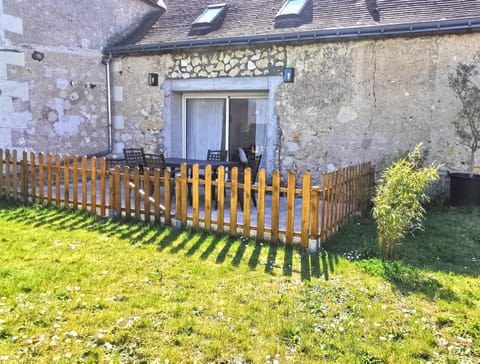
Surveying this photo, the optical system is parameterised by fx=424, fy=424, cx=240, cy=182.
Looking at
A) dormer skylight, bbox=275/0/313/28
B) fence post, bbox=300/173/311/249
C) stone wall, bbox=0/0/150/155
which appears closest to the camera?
fence post, bbox=300/173/311/249

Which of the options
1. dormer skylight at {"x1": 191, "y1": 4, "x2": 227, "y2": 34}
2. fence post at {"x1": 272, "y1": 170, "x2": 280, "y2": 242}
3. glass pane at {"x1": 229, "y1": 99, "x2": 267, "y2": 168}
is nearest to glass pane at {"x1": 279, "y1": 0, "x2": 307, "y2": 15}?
dormer skylight at {"x1": 191, "y1": 4, "x2": 227, "y2": 34}

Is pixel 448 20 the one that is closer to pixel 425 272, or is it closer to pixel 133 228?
pixel 425 272

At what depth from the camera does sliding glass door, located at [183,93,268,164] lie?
30.5ft

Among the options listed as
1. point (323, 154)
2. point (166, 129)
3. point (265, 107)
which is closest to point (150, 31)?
point (166, 129)

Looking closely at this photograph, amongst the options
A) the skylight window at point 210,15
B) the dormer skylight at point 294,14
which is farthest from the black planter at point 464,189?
the skylight window at point 210,15

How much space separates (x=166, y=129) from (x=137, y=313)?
22.7 feet

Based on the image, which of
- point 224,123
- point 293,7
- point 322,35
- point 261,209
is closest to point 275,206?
point 261,209

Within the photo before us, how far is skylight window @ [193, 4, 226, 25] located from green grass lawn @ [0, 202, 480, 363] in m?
5.94

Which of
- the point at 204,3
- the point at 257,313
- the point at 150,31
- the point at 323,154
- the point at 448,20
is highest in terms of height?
the point at 204,3

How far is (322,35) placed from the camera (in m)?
7.79

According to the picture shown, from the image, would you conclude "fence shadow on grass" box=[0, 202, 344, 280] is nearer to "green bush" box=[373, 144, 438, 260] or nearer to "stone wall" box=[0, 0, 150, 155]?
"green bush" box=[373, 144, 438, 260]

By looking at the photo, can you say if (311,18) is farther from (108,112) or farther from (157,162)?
(108,112)

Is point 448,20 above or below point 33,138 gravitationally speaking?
above

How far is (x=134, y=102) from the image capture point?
10.1m
